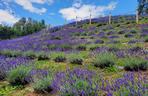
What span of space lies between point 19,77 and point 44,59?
3.74m

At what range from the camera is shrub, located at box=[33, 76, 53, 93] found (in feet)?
16.1

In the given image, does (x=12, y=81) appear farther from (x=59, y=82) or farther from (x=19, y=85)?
(x=59, y=82)

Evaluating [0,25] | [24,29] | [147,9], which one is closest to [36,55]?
[147,9]

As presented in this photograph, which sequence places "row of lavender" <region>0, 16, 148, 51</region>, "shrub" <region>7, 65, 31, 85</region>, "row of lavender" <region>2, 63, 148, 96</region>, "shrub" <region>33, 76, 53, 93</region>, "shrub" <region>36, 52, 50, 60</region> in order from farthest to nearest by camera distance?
1. "row of lavender" <region>0, 16, 148, 51</region>
2. "shrub" <region>36, 52, 50, 60</region>
3. "shrub" <region>7, 65, 31, 85</region>
4. "shrub" <region>33, 76, 53, 93</region>
5. "row of lavender" <region>2, 63, 148, 96</region>

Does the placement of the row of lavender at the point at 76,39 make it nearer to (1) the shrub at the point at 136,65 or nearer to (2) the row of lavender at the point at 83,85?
(1) the shrub at the point at 136,65

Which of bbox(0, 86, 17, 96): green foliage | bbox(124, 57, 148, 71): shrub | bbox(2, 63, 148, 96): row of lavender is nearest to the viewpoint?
bbox(2, 63, 148, 96): row of lavender

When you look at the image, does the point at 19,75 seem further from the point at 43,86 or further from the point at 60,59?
the point at 60,59

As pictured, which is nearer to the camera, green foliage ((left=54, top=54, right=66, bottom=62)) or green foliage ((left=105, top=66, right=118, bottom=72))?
green foliage ((left=105, top=66, right=118, bottom=72))

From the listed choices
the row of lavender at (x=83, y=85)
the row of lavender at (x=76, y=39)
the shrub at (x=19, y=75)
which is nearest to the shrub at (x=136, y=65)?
the row of lavender at (x=83, y=85)

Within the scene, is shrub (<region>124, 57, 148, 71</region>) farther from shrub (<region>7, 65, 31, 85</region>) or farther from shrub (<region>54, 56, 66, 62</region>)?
shrub (<region>54, 56, 66, 62</region>)

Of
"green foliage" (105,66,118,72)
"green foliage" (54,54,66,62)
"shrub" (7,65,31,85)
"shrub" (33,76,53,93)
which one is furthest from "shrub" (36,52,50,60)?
"shrub" (33,76,53,93)

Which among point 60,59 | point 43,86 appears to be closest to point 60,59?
point 60,59

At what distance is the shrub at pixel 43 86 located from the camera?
491 cm

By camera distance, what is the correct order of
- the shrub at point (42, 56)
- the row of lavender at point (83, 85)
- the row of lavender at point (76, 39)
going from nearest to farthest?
the row of lavender at point (83, 85), the shrub at point (42, 56), the row of lavender at point (76, 39)
